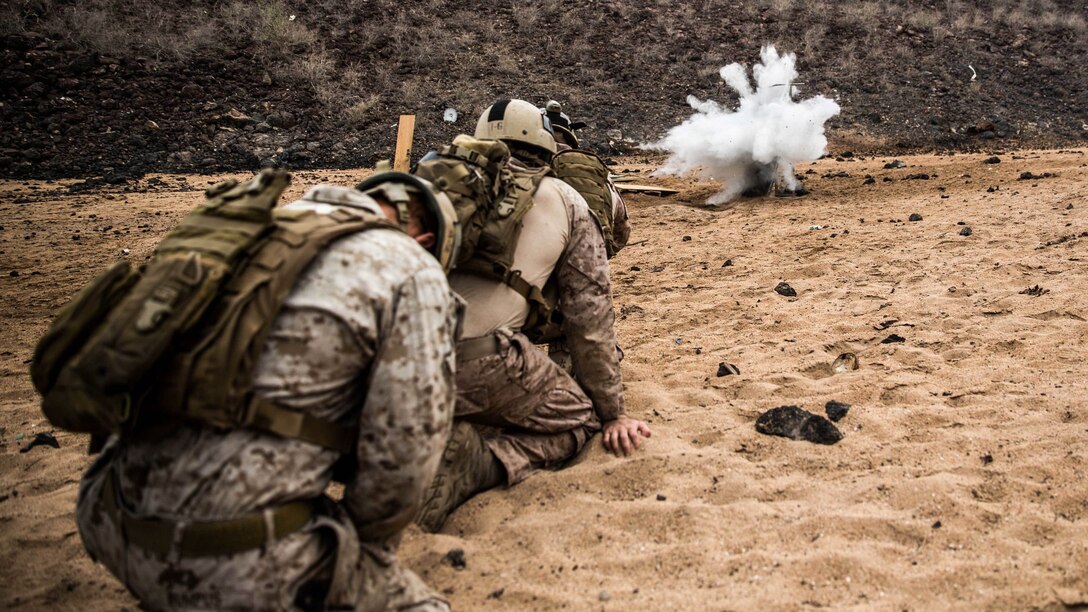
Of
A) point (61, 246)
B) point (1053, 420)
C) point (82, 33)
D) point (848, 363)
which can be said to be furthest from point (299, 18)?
point (1053, 420)

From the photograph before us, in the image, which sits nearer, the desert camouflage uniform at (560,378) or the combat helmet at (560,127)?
the desert camouflage uniform at (560,378)

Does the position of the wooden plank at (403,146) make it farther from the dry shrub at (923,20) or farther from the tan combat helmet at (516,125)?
the dry shrub at (923,20)

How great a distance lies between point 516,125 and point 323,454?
2310mm

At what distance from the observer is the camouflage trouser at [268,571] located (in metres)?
1.97

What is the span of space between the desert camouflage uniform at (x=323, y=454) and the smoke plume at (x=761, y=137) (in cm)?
795

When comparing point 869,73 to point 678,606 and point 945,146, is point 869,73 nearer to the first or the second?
point 945,146

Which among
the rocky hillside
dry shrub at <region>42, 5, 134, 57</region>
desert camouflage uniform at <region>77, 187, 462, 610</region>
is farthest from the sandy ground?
dry shrub at <region>42, 5, 134, 57</region>

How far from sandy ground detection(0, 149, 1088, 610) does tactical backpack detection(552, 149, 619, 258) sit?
912 mm

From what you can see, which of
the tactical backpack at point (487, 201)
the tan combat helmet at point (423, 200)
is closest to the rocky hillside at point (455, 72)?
the tactical backpack at point (487, 201)

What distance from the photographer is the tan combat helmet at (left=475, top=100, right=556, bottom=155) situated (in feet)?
13.1

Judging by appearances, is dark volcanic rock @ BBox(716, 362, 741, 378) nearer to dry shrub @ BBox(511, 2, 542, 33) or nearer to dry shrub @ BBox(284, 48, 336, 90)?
dry shrub @ BBox(284, 48, 336, 90)

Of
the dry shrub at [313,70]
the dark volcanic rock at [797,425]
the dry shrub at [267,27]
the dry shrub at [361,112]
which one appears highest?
the dark volcanic rock at [797,425]

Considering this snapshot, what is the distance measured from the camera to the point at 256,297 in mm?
1898

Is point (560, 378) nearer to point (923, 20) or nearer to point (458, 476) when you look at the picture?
point (458, 476)
